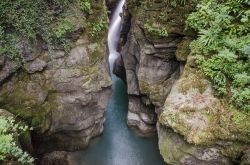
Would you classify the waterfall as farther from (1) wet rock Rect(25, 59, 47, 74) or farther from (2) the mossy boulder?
(2) the mossy boulder

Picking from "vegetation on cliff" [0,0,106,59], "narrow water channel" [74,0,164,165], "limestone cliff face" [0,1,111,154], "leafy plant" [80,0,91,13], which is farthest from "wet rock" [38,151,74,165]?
"leafy plant" [80,0,91,13]

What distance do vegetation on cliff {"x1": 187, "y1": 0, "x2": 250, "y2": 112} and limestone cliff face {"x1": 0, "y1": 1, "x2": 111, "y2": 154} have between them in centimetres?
445

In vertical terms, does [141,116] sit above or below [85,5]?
below

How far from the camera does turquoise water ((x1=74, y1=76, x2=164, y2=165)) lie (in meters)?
15.1

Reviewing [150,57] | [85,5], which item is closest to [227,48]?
[150,57]

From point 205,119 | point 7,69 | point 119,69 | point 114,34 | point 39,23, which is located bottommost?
point 119,69

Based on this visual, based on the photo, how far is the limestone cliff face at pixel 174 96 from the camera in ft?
30.1

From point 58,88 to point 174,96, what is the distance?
524cm

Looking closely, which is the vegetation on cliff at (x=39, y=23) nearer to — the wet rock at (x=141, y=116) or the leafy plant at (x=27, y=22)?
the leafy plant at (x=27, y=22)

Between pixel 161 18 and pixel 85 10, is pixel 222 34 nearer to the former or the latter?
pixel 161 18

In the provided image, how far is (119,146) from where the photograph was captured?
16.0 metres

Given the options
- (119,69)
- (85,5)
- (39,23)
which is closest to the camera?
(39,23)

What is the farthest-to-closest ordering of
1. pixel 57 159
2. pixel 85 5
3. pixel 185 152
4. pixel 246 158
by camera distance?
pixel 57 159, pixel 85 5, pixel 185 152, pixel 246 158

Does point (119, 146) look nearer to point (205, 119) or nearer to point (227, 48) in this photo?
point (205, 119)
